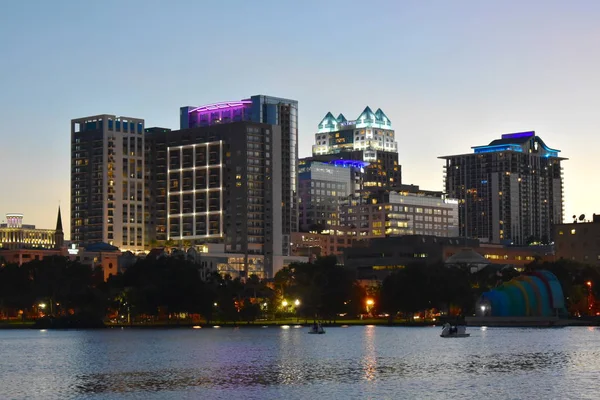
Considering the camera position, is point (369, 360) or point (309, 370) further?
point (369, 360)

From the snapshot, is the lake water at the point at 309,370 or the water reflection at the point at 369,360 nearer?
the lake water at the point at 309,370

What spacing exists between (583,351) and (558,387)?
166 ft

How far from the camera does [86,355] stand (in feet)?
551

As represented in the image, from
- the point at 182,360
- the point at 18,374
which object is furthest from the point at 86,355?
the point at 18,374

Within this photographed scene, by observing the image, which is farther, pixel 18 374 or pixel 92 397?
pixel 18 374

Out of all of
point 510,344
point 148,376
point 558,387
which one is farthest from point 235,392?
point 510,344

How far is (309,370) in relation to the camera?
5226 inches

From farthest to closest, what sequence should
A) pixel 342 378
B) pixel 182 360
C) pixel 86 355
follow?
pixel 86 355, pixel 182 360, pixel 342 378

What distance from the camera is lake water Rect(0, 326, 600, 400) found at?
108m

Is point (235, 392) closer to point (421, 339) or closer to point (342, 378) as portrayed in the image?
point (342, 378)

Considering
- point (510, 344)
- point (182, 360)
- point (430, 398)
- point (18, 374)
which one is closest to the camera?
point (430, 398)

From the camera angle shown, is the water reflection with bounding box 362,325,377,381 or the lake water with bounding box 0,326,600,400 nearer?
the lake water with bounding box 0,326,600,400

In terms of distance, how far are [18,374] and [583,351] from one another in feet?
243

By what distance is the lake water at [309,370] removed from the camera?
355 ft
